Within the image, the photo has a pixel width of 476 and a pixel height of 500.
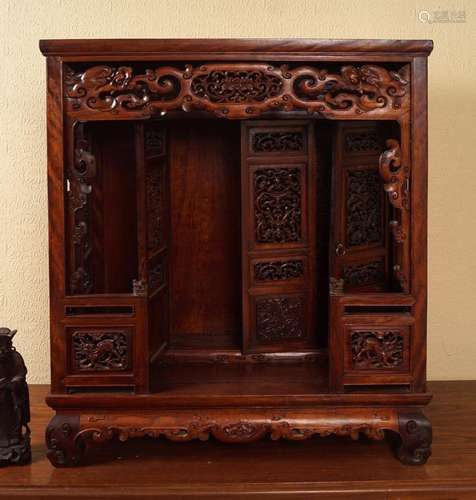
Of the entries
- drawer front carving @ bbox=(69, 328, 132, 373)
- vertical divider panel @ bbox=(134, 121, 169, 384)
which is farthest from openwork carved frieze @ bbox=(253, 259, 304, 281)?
drawer front carving @ bbox=(69, 328, 132, 373)

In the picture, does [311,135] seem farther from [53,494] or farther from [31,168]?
[53,494]

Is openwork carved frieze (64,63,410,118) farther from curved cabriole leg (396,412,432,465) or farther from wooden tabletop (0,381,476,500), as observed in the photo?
wooden tabletop (0,381,476,500)

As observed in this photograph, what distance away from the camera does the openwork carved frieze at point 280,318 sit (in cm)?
330

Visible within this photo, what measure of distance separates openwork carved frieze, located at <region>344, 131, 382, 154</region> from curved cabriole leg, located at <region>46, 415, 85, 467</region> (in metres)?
1.39

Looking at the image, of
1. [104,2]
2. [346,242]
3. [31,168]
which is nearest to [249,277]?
[346,242]

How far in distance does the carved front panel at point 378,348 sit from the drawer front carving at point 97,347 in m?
0.75

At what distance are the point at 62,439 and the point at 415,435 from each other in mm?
1166

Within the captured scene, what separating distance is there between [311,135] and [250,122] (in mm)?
250

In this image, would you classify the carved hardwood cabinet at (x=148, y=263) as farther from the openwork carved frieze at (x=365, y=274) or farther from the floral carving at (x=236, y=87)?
the openwork carved frieze at (x=365, y=274)

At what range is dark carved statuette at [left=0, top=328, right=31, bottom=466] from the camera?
8.90 feet

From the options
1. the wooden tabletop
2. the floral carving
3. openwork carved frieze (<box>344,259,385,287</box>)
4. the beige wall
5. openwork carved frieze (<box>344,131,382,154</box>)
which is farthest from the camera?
the beige wall

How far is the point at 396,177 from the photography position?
264cm

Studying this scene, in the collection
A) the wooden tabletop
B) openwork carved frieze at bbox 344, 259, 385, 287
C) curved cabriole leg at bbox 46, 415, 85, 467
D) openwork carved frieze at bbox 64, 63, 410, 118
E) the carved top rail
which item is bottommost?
the wooden tabletop

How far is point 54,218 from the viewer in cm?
264
